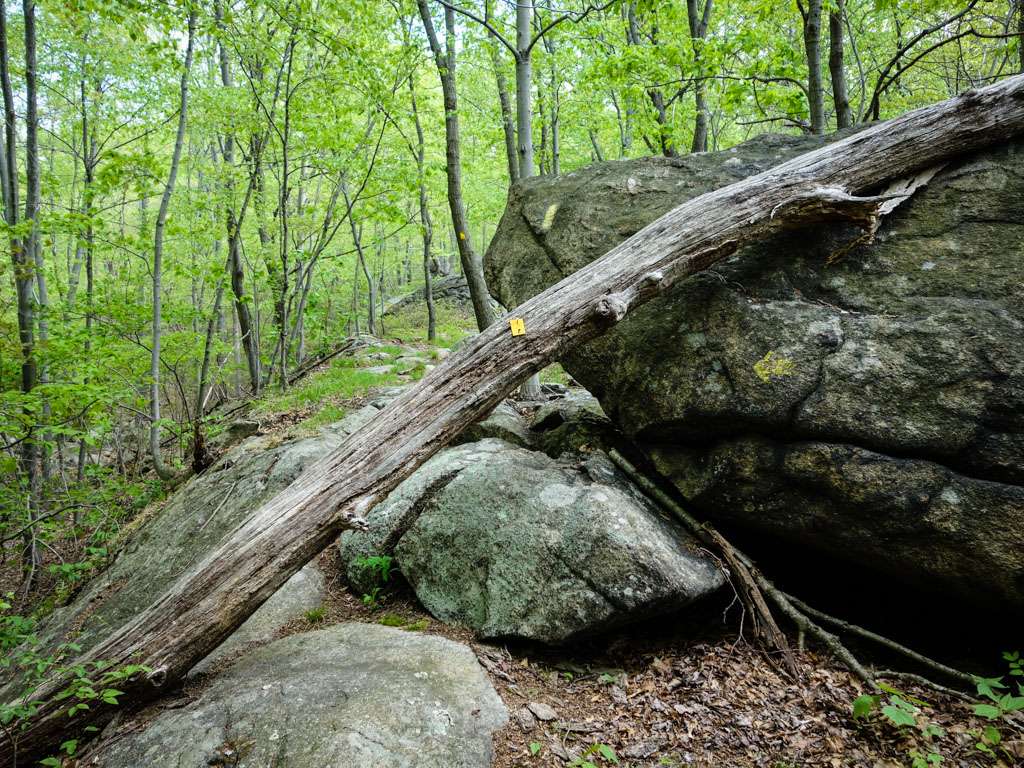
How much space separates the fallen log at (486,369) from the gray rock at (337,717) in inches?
18.3

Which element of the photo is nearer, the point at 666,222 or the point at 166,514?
the point at 666,222

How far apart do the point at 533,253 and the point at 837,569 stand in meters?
4.45

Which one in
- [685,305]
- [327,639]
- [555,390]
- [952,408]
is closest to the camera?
[952,408]

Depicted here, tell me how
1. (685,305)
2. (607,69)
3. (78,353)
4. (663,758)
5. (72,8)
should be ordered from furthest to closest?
(607,69), (78,353), (72,8), (685,305), (663,758)

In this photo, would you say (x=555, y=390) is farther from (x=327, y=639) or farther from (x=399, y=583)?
(x=327, y=639)

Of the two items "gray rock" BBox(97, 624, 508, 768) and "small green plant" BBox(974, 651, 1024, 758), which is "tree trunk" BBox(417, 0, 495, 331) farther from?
"small green plant" BBox(974, 651, 1024, 758)

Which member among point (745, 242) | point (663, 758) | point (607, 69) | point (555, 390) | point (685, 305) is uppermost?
point (607, 69)

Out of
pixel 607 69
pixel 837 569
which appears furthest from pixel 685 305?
pixel 607 69

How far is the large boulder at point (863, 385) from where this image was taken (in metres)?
3.70

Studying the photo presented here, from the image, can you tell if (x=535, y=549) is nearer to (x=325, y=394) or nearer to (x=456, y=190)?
(x=456, y=190)

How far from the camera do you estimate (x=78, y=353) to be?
8.56m

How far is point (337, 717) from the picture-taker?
3295mm

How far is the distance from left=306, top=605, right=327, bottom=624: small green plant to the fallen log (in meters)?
1.11

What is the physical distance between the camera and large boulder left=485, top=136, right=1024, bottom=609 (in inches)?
146
